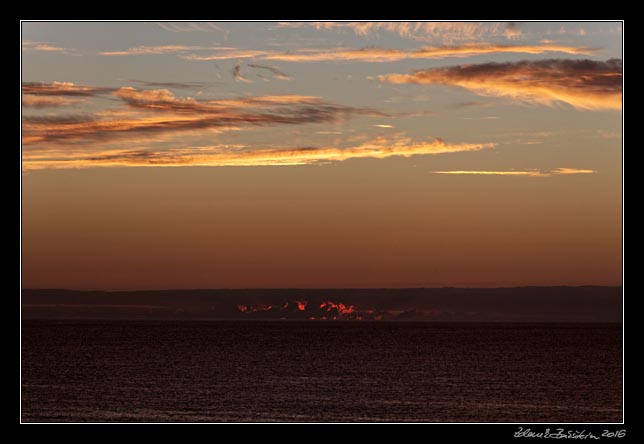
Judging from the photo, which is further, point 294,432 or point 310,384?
point 310,384

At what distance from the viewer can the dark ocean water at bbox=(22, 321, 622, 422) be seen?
7294 centimetres

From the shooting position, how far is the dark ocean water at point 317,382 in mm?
72938

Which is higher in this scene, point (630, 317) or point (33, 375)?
point (630, 317)

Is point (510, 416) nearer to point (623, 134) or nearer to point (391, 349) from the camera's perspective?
point (623, 134)

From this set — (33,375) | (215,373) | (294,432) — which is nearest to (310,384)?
(215,373)

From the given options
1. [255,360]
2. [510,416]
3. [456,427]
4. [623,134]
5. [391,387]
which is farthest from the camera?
[255,360]

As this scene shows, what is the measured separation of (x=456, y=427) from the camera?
31344 mm

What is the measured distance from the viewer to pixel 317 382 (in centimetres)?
10119

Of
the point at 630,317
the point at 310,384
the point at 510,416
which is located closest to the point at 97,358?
the point at 310,384

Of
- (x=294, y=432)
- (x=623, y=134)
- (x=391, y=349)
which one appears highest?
(x=623, y=134)

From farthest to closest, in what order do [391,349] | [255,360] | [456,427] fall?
1. [391,349]
2. [255,360]
3. [456,427]

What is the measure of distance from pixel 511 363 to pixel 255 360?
3716 centimetres

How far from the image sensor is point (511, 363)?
136 metres

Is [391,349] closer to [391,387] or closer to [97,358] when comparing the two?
[97,358]
